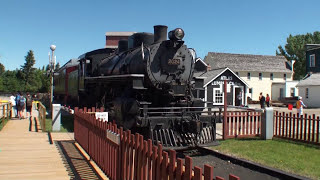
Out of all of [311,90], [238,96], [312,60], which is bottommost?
[238,96]

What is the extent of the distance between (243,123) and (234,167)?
4.65 m

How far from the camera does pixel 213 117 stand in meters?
8.52

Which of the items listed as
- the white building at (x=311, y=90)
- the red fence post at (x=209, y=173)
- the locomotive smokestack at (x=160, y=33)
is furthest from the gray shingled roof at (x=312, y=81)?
the red fence post at (x=209, y=173)

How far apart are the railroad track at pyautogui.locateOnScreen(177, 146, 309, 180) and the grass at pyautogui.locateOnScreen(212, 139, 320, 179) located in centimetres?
60

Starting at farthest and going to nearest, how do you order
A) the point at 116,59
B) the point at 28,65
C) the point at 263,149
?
the point at 28,65 → the point at 116,59 → the point at 263,149

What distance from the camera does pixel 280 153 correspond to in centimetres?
864

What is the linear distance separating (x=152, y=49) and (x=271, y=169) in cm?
428

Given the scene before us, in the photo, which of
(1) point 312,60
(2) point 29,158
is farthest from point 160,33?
(1) point 312,60

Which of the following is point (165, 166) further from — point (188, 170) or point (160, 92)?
point (160, 92)

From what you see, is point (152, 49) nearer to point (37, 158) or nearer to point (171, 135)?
point (171, 135)

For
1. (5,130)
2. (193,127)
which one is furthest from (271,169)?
(5,130)

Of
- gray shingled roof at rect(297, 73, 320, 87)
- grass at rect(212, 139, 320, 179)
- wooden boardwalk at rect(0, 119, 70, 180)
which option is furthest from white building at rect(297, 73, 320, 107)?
wooden boardwalk at rect(0, 119, 70, 180)

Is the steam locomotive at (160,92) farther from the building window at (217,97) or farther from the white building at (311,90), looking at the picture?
the white building at (311,90)

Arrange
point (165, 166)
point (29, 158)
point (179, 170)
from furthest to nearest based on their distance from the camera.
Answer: point (29, 158) → point (165, 166) → point (179, 170)
